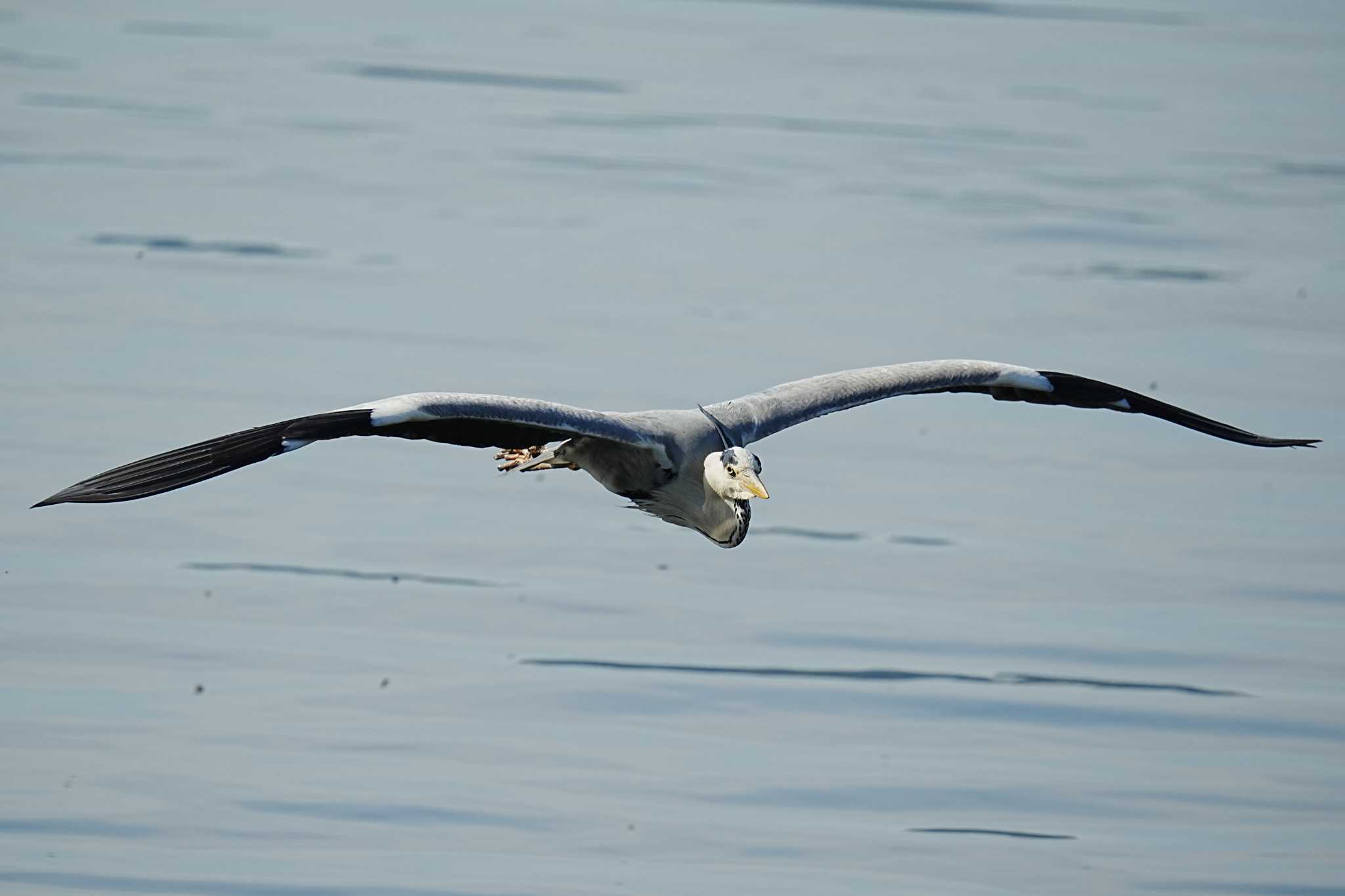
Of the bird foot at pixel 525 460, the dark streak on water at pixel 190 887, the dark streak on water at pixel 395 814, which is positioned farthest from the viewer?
the bird foot at pixel 525 460

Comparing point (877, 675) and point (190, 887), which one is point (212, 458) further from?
point (877, 675)

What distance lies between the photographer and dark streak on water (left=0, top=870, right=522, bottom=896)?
1027 cm

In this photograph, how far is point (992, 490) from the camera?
16.9 m

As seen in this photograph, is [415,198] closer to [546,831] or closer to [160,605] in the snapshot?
[160,605]

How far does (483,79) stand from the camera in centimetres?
3478

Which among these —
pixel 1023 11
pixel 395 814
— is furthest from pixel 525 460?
pixel 1023 11

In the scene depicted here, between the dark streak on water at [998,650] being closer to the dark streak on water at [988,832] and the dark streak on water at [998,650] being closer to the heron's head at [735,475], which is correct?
the dark streak on water at [988,832]

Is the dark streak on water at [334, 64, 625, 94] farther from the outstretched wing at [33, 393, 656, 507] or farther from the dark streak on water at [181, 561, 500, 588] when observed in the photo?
the outstretched wing at [33, 393, 656, 507]

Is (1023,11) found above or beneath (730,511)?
above

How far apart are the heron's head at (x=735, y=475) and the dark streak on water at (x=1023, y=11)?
34062 mm

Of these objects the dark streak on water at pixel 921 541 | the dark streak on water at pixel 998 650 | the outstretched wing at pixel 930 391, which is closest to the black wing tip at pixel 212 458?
the outstretched wing at pixel 930 391

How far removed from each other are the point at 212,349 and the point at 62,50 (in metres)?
16.5

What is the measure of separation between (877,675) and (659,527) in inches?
123

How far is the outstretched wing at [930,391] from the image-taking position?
1148 centimetres
